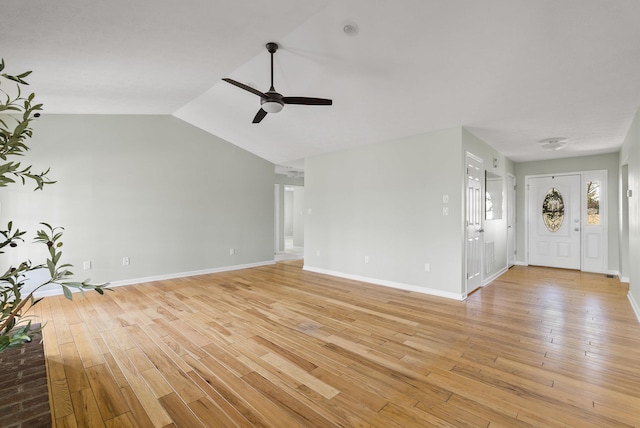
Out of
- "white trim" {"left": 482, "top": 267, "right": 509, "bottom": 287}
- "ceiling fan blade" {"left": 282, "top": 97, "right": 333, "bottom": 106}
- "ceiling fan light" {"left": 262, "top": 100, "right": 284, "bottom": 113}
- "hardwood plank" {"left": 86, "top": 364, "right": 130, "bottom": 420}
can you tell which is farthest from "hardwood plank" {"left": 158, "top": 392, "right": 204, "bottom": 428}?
"white trim" {"left": 482, "top": 267, "right": 509, "bottom": 287}

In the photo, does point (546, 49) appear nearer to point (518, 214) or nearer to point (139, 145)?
point (518, 214)

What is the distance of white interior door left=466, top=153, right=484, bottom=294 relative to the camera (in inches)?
181

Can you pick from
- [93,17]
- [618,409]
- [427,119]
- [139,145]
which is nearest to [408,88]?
[427,119]

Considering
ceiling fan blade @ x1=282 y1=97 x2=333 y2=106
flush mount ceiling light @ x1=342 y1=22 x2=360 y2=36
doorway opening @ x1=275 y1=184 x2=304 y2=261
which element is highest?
flush mount ceiling light @ x1=342 y1=22 x2=360 y2=36

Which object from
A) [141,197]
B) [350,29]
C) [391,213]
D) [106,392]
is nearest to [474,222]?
[391,213]

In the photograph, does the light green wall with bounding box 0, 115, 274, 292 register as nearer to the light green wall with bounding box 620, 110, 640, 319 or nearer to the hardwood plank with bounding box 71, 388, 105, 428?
the hardwood plank with bounding box 71, 388, 105, 428

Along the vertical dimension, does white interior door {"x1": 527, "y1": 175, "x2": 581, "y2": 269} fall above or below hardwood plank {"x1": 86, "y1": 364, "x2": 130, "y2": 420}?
above

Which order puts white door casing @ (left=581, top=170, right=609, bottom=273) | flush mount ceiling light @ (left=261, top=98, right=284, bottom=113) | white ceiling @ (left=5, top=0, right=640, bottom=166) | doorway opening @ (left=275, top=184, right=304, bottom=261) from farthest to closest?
doorway opening @ (left=275, top=184, right=304, bottom=261) < white door casing @ (left=581, top=170, right=609, bottom=273) < flush mount ceiling light @ (left=261, top=98, right=284, bottom=113) < white ceiling @ (left=5, top=0, right=640, bottom=166)

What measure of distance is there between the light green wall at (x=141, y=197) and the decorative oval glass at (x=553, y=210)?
6263 mm

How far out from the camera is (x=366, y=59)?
3270 millimetres

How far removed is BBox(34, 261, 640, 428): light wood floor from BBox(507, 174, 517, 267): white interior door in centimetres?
241

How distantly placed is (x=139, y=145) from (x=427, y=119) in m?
4.78

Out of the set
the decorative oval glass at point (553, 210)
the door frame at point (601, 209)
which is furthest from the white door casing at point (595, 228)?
the decorative oval glass at point (553, 210)

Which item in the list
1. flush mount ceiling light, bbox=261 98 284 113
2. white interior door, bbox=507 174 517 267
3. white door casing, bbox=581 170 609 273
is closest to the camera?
flush mount ceiling light, bbox=261 98 284 113
